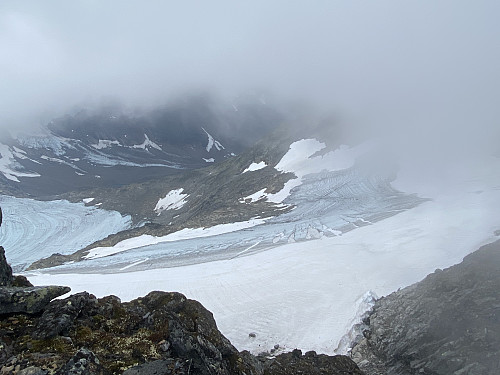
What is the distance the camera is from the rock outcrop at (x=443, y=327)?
10.8 meters

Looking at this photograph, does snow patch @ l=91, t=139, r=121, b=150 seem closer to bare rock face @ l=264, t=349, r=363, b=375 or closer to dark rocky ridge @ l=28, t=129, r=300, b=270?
dark rocky ridge @ l=28, t=129, r=300, b=270

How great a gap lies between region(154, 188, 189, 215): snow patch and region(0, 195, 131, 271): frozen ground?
7080 mm

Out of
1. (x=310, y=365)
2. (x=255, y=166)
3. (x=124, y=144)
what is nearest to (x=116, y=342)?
(x=310, y=365)

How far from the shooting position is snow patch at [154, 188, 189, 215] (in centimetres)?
6729

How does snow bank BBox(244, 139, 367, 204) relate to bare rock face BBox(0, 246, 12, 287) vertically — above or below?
above

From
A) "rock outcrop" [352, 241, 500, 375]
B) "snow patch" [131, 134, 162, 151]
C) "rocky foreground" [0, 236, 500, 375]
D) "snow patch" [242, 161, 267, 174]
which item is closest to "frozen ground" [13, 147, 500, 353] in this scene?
"rock outcrop" [352, 241, 500, 375]

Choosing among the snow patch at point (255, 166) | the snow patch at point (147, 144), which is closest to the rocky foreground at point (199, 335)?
the snow patch at point (255, 166)

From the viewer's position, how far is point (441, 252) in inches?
807

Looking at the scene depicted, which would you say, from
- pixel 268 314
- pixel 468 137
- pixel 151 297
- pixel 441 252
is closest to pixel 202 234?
pixel 268 314

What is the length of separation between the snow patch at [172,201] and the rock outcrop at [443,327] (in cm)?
5370

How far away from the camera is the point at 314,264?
70.7ft

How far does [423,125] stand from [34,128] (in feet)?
519

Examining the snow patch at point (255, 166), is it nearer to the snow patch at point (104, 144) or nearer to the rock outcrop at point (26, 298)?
the rock outcrop at point (26, 298)

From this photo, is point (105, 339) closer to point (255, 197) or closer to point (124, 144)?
point (255, 197)
